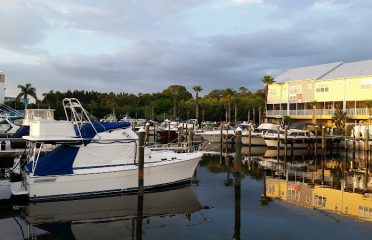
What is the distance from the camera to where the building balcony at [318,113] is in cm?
5656

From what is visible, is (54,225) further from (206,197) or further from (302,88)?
(302,88)

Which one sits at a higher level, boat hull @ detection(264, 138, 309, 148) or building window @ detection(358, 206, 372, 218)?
boat hull @ detection(264, 138, 309, 148)

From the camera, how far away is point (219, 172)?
31.0 metres

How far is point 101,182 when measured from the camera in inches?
797

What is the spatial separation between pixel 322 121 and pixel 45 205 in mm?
51803

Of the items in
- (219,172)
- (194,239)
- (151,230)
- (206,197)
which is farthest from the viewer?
(219,172)

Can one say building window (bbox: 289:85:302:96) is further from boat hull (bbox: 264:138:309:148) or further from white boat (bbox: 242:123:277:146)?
boat hull (bbox: 264:138:309:148)

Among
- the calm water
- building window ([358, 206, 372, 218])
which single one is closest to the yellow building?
the calm water

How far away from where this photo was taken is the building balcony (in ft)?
186

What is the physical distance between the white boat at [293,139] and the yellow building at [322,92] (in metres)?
13.4

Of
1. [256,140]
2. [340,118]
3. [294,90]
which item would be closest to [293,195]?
[256,140]

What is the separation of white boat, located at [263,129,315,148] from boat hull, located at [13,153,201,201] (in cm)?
2561

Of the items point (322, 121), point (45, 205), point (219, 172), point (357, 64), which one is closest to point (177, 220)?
point (45, 205)

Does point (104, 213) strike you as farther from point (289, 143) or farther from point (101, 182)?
point (289, 143)
